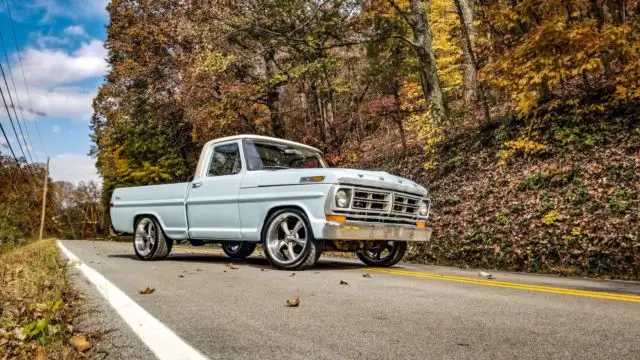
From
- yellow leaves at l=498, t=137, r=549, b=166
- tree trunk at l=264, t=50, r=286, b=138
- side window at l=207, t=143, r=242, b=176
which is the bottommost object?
side window at l=207, t=143, r=242, b=176

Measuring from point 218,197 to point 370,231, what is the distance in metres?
2.65

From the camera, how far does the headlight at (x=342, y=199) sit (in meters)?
6.68

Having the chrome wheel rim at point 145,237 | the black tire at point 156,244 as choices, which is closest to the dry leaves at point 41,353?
the black tire at point 156,244

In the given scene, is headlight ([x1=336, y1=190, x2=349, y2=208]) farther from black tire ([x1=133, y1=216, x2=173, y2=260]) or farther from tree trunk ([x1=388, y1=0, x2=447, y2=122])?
tree trunk ([x1=388, y1=0, x2=447, y2=122])

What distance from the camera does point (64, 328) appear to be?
11.1ft

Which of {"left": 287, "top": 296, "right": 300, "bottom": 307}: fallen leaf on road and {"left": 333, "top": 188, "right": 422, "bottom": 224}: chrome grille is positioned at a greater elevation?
{"left": 333, "top": 188, "right": 422, "bottom": 224}: chrome grille

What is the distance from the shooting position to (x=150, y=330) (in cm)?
334

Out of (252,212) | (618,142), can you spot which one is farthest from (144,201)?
(618,142)

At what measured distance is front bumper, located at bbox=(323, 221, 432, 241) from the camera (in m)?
6.52

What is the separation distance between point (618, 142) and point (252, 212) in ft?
27.0

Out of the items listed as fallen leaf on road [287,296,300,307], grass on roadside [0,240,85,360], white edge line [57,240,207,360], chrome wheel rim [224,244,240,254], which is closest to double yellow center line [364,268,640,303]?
fallen leaf on road [287,296,300,307]

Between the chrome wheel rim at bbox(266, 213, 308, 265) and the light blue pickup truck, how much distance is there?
0.05 feet

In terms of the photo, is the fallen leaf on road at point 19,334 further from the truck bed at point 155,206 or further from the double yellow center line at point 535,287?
the truck bed at point 155,206

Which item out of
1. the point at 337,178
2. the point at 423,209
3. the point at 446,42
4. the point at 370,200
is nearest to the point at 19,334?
the point at 337,178
